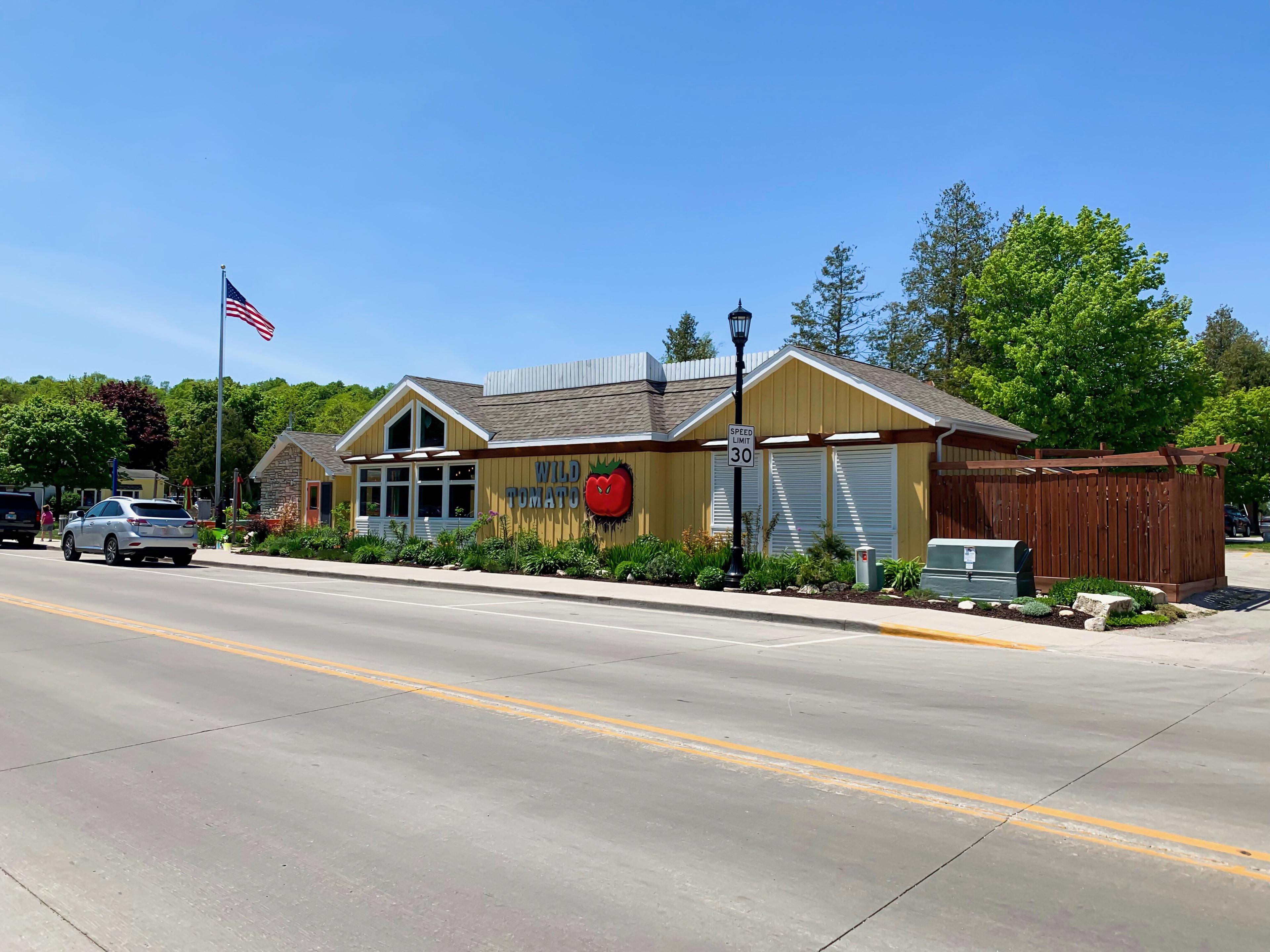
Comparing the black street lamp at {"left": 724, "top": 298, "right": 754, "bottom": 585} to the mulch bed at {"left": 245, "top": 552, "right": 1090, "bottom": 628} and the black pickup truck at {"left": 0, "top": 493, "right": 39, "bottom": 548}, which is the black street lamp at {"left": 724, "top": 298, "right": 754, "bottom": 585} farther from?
the black pickup truck at {"left": 0, "top": 493, "right": 39, "bottom": 548}

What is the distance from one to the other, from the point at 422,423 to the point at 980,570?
56.6 feet

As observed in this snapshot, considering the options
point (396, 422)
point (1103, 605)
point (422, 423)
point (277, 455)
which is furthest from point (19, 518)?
point (1103, 605)

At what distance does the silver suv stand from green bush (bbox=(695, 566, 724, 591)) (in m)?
14.4

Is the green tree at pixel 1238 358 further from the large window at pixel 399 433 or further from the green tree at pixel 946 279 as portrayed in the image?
the large window at pixel 399 433

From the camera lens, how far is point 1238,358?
6456 cm

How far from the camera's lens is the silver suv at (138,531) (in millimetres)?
24141

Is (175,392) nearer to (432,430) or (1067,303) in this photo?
(432,430)

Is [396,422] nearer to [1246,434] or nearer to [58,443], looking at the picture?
[58,443]

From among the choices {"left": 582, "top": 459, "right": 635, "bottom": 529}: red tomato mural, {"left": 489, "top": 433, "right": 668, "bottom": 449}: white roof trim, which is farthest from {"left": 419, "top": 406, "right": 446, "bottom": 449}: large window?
{"left": 582, "top": 459, "right": 635, "bottom": 529}: red tomato mural

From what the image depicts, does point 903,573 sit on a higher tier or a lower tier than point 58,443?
lower

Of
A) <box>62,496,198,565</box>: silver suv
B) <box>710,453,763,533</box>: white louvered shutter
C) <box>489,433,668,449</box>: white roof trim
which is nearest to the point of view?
<box>710,453,763,533</box>: white louvered shutter

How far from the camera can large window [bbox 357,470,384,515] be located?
2886 cm

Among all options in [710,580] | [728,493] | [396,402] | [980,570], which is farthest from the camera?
[396,402]

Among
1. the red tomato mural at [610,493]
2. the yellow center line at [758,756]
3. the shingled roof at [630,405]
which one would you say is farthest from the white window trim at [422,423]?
the yellow center line at [758,756]
